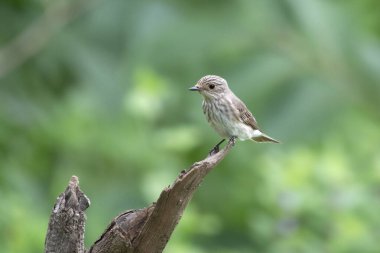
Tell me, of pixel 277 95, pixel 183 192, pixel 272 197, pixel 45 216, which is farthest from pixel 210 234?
pixel 183 192

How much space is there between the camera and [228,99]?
6.96m

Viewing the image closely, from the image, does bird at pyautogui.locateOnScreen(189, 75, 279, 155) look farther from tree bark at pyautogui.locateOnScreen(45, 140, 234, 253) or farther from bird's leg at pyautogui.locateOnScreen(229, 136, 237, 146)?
tree bark at pyautogui.locateOnScreen(45, 140, 234, 253)

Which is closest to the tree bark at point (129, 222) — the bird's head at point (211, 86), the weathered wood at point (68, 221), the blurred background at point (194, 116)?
the weathered wood at point (68, 221)

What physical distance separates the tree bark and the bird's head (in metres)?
1.82

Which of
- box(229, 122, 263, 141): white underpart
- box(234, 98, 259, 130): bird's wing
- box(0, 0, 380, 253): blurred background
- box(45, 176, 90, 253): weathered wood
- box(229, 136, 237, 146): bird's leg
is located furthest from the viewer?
box(0, 0, 380, 253): blurred background

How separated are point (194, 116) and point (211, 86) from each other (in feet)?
7.30

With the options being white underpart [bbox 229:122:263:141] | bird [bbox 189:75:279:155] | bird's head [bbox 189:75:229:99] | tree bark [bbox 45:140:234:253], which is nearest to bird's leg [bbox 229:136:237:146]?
bird [bbox 189:75:279:155]

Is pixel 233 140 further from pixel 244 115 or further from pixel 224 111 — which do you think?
pixel 244 115

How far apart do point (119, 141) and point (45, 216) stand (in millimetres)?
1229

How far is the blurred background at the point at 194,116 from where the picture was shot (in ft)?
25.6

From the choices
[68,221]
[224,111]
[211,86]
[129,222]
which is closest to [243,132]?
[224,111]

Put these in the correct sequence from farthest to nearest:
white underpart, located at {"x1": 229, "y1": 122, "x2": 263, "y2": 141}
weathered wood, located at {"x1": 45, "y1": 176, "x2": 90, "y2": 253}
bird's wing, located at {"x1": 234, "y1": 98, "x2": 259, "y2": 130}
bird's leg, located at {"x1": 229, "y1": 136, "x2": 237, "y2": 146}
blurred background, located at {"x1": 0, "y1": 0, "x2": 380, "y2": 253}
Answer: blurred background, located at {"x1": 0, "y1": 0, "x2": 380, "y2": 253} < bird's wing, located at {"x1": 234, "y1": 98, "x2": 259, "y2": 130} < white underpart, located at {"x1": 229, "y1": 122, "x2": 263, "y2": 141} < bird's leg, located at {"x1": 229, "y1": 136, "x2": 237, "y2": 146} < weathered wood, located at {"x1": 45, "y1": 176, "x2": 90, "y2": 253}

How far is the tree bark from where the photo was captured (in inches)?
191

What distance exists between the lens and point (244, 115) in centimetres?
707
